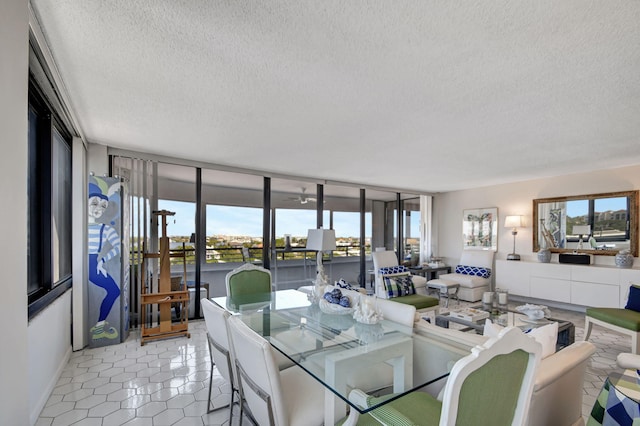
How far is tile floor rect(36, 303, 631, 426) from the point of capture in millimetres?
2246

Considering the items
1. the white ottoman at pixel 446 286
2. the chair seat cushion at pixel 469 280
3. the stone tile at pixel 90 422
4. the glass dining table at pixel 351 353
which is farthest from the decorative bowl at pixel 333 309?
the chair seat cushion at pixel 469 280

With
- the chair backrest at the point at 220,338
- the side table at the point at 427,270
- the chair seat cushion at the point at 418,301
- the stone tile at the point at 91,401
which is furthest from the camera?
the side table at the point at 427,270

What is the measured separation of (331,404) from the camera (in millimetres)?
1589

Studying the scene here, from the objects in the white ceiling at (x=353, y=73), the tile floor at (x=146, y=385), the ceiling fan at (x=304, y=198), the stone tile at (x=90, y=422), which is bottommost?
the tile floor at (x=146, y=385)

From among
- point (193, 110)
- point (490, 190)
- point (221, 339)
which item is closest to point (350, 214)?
point (490, 190)

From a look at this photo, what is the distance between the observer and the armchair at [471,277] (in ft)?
19.0

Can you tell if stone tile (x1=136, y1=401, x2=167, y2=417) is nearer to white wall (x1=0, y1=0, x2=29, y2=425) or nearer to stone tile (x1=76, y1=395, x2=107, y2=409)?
stone tile (x1=76, y1=395, x2=107, y2=409)

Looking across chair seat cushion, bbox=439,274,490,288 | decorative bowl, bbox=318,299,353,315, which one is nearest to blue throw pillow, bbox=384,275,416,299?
decorative bowl, bbox=318,299,353,315

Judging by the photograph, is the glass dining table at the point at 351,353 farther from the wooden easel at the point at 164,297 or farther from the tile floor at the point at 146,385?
the wooden easel at the point at 164,297

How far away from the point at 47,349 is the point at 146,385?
844 mm

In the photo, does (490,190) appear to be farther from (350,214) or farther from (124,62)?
(124,62)

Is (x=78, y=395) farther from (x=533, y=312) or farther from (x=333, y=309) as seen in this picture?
(x=533, y=312)

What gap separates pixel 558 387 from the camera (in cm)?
155

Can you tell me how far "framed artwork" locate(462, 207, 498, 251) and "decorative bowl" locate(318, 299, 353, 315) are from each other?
520 centimetres
